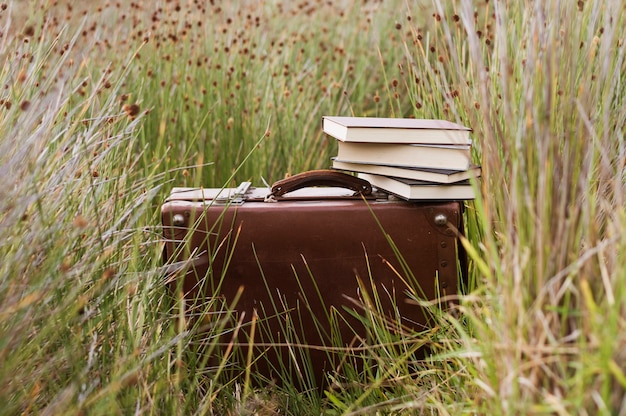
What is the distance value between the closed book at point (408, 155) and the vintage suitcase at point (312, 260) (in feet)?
0.27

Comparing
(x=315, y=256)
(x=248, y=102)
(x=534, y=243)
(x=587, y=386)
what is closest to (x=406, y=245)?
(x=315, y=256)

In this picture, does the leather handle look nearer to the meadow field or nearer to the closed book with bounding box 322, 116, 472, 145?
the closed book with bounding box 322, 116, 472, 145

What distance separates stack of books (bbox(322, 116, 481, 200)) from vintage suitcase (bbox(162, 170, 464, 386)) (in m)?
0.05

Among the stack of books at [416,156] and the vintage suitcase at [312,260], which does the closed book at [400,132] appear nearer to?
the stack of books at [416,156]

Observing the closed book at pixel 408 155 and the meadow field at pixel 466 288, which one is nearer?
the meadow field at pixel 466 288

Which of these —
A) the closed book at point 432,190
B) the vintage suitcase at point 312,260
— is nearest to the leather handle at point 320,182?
the vintage suitcase at point 312,260

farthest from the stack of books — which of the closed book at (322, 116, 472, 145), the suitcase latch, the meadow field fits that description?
the suitcase latch

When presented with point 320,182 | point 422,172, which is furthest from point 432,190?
point 320,182

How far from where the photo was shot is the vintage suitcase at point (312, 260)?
2.53 metres

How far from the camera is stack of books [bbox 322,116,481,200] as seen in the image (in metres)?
2.49

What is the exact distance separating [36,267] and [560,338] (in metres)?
1.13

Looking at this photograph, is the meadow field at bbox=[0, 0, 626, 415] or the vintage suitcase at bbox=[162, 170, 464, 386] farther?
the vintage suitcase at bbox=[162, 170, 464, 386]

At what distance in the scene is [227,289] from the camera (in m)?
2.55

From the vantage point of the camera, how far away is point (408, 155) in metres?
2.55
